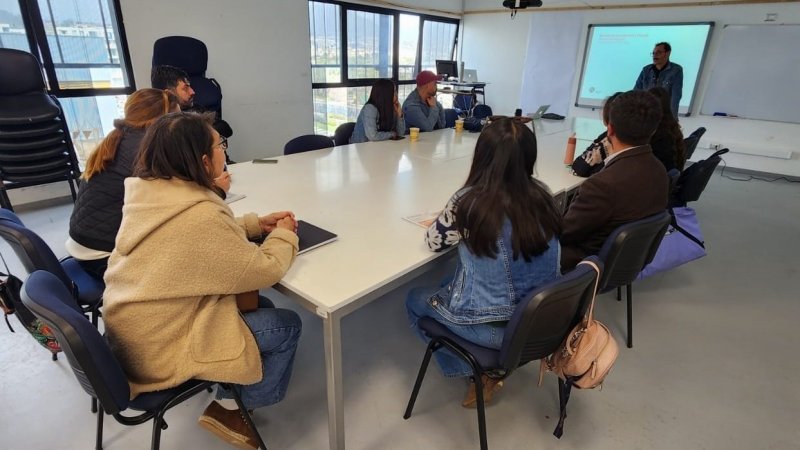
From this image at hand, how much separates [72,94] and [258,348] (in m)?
3.63

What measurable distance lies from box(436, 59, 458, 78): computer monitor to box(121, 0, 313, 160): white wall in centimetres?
284

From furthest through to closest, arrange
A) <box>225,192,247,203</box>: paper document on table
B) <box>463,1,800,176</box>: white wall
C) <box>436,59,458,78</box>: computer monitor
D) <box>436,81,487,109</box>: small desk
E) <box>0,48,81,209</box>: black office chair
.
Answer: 1. <box>436,59,458,78</box>: computer monitor
2. <box>436,81,487,109</box>: small desk
3. <box>463,1,800,176</box>: white wall
4. <box>0,48,81,209</box>: black office chair
5. <box>225,192,247,203</box>: paper document on table

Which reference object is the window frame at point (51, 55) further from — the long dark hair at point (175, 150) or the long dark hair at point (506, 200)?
the long dark hair at point (506, 200)

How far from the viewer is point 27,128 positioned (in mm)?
2887

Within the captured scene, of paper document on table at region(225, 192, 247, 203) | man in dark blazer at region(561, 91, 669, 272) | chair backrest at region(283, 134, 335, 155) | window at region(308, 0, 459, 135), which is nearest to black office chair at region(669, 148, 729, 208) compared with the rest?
man in dark blazer at region(561, 91, 669, 272)

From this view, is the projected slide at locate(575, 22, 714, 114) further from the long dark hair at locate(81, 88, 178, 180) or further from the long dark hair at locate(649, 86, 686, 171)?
the long dark hair at locate(81, 88, 178, 180)

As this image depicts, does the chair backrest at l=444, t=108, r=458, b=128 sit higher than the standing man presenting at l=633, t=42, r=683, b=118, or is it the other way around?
the standing man presenting at l=633, t=42, r=683, b=118

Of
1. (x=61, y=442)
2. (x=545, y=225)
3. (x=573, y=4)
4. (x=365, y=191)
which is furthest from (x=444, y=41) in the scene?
(x=61, y=442)

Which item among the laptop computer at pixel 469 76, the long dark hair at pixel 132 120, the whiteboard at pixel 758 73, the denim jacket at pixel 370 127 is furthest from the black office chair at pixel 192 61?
the whiteboard at pixel 758 73

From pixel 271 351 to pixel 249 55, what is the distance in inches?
163

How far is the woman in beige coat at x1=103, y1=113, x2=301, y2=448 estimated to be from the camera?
1.02 metres

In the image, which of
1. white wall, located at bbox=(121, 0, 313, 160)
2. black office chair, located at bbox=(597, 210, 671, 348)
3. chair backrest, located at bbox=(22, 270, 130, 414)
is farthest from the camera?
white wall, located at bbox=(121, 0, 313, 160)

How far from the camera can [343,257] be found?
1.37m

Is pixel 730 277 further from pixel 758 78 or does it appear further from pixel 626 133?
pixel 758 78
